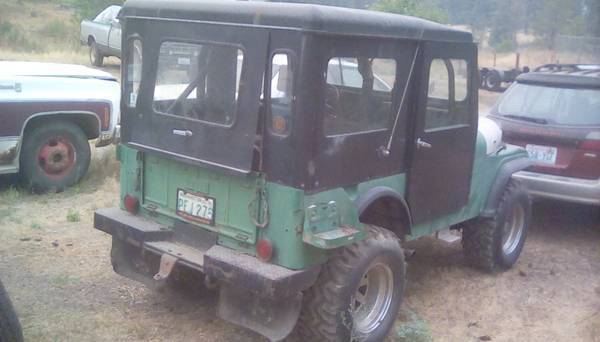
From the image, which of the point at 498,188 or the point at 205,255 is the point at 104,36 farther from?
the point at 205,255

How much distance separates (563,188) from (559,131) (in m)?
0.54

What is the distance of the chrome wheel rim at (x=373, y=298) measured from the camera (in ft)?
14.6

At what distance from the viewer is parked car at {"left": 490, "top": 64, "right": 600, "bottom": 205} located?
21.6ft

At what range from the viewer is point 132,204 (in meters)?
4.73

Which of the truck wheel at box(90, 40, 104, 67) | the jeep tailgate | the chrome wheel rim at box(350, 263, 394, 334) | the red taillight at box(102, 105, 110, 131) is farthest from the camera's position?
the truck wheel at box(90, 40, 104, 67)

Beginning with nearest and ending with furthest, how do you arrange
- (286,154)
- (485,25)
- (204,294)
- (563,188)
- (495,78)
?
1. (286,154)
2. (204,294)
3. (563,188)
4. (495,78)
5. (485,25)

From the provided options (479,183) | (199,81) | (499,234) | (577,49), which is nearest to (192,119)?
(199,81)

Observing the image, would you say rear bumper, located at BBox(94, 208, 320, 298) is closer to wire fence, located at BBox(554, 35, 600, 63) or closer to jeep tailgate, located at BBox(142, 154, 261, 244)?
jeep tailgate, located at BBox(142, 154, 261, 244)

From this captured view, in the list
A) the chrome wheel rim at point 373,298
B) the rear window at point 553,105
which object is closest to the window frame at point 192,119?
the chrome wheel rim at point 373,298

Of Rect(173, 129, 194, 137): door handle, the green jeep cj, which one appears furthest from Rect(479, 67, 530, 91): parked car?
Rect(173, 129, 194, 137): door handle

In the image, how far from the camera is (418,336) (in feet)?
15.1

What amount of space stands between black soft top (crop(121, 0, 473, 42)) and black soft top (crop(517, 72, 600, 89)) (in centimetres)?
274

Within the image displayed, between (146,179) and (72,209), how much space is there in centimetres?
262

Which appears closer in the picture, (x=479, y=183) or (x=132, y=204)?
(x=132, y=204)
